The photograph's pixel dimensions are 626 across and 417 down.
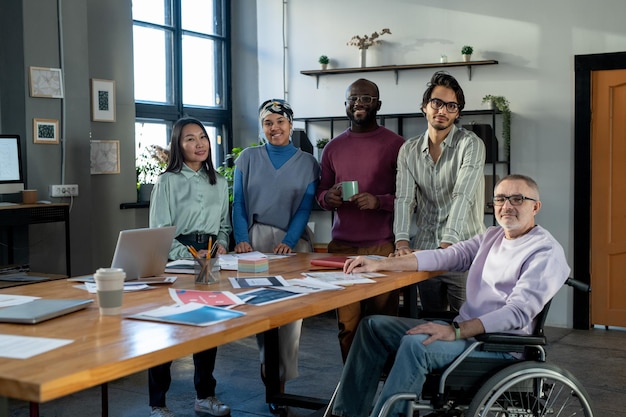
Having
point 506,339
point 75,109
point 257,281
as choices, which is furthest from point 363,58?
point 506,339

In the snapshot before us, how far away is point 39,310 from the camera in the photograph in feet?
6.75

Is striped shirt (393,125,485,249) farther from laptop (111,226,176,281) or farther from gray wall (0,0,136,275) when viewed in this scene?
gray wall (0,0,136,275)

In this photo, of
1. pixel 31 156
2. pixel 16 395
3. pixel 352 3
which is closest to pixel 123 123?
pixel 31 156

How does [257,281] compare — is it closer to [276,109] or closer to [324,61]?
[276,109]

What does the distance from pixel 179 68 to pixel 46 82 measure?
1.67 meters

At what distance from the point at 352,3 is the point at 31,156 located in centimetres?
306

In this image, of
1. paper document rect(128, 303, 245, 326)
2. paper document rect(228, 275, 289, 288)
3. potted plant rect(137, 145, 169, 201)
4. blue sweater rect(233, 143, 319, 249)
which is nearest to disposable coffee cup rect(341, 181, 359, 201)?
blue sweater rect(233, 143, 319, 249)

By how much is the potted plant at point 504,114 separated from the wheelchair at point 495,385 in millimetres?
3700

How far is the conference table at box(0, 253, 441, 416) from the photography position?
1.47 meters

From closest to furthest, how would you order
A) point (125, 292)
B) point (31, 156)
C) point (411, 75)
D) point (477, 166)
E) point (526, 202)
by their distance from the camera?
point (125, 292)
point (526, 202)
point (477, 166)
point (31, 156)
point (411, 75)

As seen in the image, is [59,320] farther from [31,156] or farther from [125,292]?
[31,156]

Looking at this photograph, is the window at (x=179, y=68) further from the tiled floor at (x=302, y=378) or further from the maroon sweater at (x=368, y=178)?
the maroon sweater at (x=368, y=178)

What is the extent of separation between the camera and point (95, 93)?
220 inches

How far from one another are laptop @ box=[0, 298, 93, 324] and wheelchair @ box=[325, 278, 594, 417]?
969 millimetres
